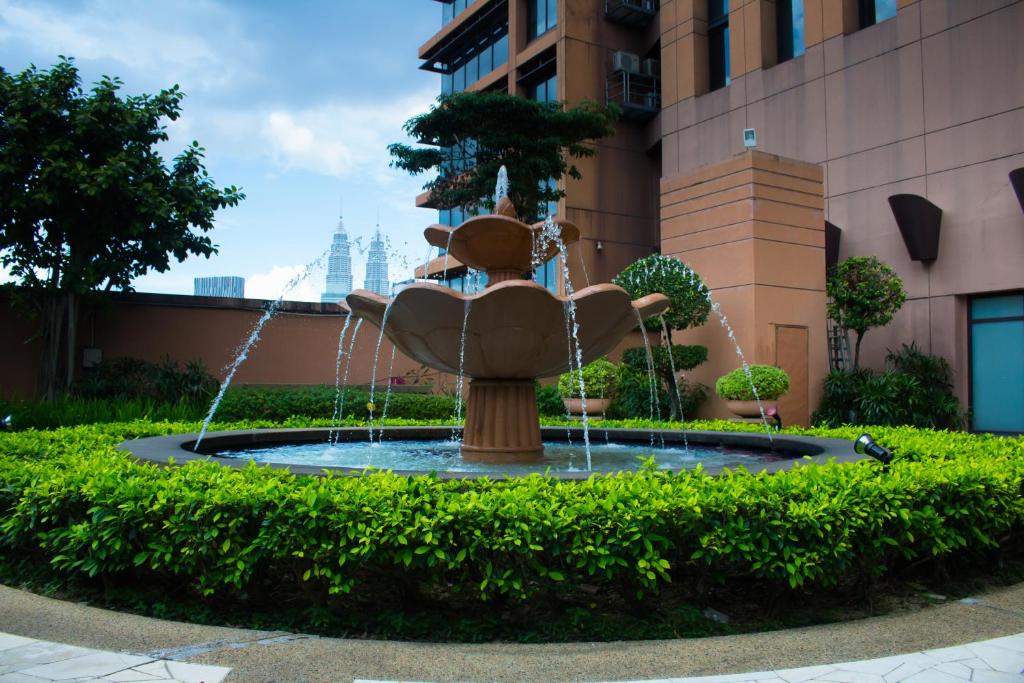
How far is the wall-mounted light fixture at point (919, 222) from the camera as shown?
1600cm

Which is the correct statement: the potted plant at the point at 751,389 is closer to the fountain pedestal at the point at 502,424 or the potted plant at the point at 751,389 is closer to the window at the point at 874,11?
the fountain pedestal at the point at 502,424

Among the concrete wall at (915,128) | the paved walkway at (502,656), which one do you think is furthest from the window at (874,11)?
the paved walkway at (502,656)

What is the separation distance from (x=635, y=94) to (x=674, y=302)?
1365 centimetres

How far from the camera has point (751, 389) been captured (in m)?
13.3

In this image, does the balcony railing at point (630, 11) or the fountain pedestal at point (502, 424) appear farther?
the balcony railing at point (630, 11)

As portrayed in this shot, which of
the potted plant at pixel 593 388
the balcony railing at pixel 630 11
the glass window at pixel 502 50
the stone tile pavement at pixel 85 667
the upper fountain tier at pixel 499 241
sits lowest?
the stone tile pavement at pixel 85 667

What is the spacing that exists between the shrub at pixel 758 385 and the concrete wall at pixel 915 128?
2.91 meters

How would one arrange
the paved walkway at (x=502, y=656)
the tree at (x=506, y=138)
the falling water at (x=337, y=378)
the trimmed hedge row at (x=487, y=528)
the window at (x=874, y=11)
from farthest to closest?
the tree at (x=506, y=138) → the window at (x=874, y=11) → the falling water at (x=337, y=378) → the trimmed hedge row at (x=487, y=528) → the paved walkway at (x=502, y=656)

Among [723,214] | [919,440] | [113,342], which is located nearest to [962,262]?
[723,214]

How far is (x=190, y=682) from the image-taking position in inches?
125

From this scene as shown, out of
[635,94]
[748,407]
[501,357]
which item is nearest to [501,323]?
[501,357]

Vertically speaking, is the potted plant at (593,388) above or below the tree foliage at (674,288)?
below

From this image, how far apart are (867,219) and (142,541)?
1711 centimetres

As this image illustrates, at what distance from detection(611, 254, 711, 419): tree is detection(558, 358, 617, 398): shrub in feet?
3.09
